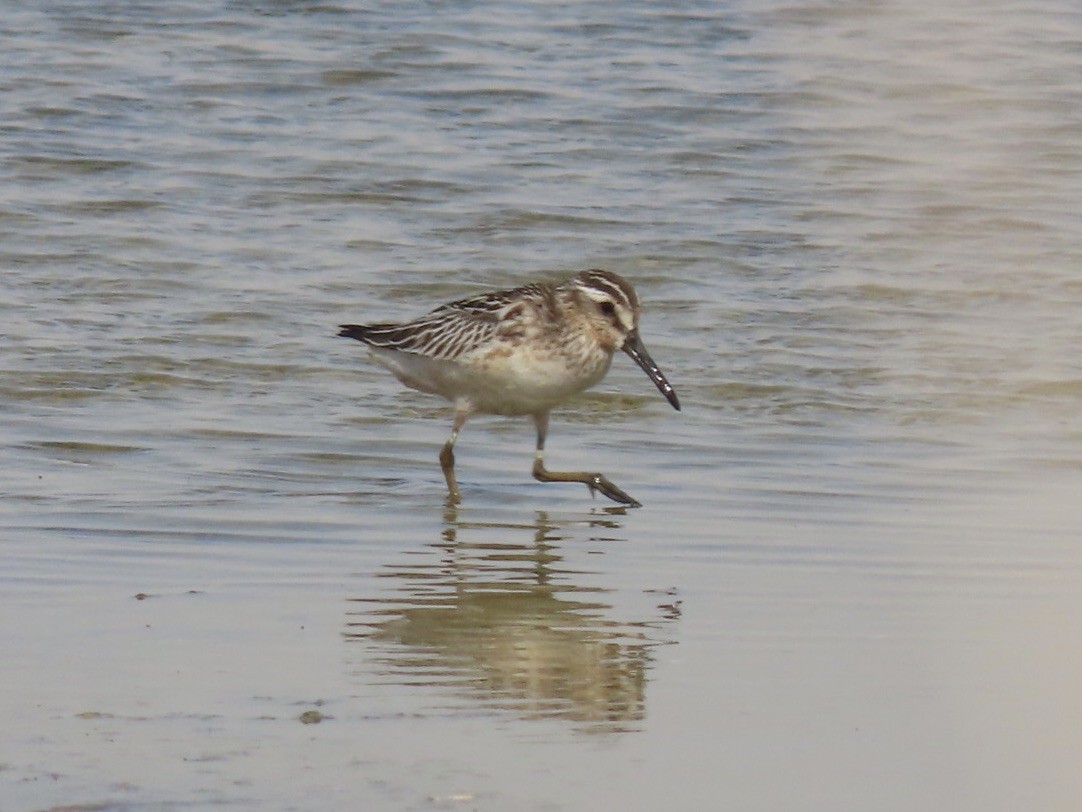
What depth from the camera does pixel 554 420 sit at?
33.9 feet

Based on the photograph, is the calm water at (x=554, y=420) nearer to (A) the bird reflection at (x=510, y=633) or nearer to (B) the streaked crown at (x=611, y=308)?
(A) the bird reflection at (x=510, y=633)

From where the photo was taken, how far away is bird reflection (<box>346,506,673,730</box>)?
5.51 meters

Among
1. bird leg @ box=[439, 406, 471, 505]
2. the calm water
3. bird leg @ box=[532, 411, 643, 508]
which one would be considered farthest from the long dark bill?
bird leg @ box=[439, 406, 471, 505]

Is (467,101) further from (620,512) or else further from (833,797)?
(833,797)

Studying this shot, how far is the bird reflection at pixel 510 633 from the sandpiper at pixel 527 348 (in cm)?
143

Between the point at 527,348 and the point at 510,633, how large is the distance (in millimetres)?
3022

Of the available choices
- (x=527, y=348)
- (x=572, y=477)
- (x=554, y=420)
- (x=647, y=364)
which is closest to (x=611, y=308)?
(x=647, y=364)

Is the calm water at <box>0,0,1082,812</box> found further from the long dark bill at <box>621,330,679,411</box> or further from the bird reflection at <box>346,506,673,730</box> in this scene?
the long dark bill at <box>621,330,679,411</box>

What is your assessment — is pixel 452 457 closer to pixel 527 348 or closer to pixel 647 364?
pixel 527 348

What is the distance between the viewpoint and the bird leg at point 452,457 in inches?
339

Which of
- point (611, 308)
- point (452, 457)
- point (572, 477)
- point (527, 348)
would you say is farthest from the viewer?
point (611, 308)

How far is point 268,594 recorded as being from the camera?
659 cm

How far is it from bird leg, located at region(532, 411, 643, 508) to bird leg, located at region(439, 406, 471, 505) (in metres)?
0.31

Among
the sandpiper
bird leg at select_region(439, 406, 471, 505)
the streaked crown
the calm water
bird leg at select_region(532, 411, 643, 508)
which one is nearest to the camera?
the calm water
